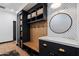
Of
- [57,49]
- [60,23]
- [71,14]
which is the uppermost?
[71,14]

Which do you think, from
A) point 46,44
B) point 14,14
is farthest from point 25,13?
point 46,44

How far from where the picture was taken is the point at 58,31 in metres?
1.71

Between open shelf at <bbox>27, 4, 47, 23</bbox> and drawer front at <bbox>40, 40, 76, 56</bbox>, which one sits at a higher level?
open shelf at <bbox>27, 4, 47, 23</bbox>

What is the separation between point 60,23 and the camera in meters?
1.65

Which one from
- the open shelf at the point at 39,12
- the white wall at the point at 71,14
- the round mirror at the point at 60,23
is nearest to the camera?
the white wall at the point at 71,14

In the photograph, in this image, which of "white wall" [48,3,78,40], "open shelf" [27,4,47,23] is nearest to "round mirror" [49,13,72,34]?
"white wall" [48,3,78,40]

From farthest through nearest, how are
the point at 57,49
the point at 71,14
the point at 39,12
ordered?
the point at 39,12, the point at 71,14, the point at 57,49

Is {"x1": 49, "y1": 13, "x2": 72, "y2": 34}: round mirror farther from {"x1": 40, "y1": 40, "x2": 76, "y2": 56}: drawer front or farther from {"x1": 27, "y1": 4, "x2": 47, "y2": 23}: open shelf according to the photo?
{"x1": 40, "y1": 40, "x2": 76, "y2": 56}: drawer front

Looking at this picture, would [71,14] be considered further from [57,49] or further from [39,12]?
[39,12]

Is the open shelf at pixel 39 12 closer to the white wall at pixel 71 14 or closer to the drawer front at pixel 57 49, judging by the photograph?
the white wall at pixel 71 14

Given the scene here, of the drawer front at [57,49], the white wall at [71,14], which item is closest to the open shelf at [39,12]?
the white wall at [71,14]

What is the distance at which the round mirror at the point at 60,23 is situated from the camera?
148cm

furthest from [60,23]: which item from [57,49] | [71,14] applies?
[57,49]

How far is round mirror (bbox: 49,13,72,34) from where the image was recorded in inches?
58.1
